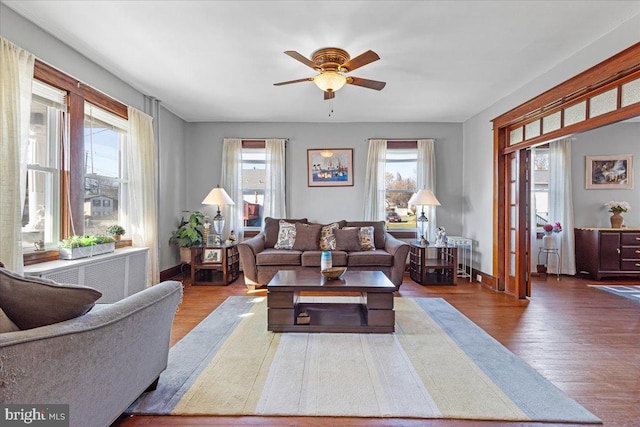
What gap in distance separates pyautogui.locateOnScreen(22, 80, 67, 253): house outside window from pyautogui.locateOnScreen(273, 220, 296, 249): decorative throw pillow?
8.67 feet

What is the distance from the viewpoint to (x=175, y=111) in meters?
5.08

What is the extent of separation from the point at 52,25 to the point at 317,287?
3.20 meters

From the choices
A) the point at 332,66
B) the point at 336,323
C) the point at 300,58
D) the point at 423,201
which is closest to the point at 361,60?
the point at 332,66

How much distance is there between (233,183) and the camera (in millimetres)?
5559

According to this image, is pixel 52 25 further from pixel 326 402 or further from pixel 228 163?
pixel 326 402

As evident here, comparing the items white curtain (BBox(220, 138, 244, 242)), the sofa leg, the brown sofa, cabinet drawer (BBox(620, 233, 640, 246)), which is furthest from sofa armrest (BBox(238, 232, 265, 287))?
cabinet drawer (BBox(620, 233, 640, 246))

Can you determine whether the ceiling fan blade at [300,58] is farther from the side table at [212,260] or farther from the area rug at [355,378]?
the side table at [212,260]

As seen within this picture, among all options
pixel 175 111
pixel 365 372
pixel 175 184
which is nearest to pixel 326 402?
pixel 365 372

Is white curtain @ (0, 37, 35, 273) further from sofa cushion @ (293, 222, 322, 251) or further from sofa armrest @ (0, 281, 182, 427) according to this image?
sofa cushion @ (293, 222, 322, 251)

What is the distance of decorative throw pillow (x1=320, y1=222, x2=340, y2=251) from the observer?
4730mm

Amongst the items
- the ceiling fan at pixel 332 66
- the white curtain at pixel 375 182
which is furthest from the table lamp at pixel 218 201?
the ceiling fan at pixel 332 66

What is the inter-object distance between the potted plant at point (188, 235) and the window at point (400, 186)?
10.7 ft

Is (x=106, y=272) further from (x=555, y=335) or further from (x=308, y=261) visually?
(x=555, y=335)

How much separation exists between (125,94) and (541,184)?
6783mm
